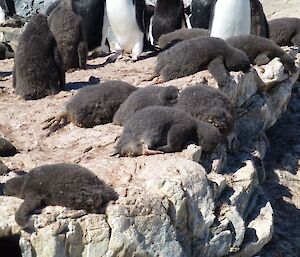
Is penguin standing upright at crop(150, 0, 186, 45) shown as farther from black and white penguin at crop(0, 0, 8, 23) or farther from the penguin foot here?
black and white penguin at crop(0, 0, 8, 23)

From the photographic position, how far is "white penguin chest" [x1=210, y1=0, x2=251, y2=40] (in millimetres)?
10148

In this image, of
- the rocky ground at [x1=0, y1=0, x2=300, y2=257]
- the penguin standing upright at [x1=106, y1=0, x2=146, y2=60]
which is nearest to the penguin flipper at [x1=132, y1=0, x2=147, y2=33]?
the penguin standing upright at [x1=106, y1=0, x2=146, y2=60]

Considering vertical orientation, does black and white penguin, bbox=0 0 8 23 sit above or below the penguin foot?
below

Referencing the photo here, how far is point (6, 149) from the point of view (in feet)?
21.1

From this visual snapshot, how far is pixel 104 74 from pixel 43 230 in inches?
189

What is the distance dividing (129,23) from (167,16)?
36.5 inches

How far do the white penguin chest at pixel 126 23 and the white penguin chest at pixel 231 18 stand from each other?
1.08 meters

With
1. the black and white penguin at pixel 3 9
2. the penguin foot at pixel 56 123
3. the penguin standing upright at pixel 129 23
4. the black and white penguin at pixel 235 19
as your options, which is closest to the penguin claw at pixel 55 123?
the penguin foot at pixel 56 123

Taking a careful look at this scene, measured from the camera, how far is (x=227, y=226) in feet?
19.1

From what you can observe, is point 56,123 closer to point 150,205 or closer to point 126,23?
point 150,205

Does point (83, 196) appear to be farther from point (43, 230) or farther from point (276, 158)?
point (276, 158)

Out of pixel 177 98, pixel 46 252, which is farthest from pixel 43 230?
pixel 177 98

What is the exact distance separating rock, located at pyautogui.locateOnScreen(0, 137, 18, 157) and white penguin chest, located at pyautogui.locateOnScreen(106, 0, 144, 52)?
451cm

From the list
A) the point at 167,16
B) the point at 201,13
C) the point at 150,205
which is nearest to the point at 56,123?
the point at 150,205
